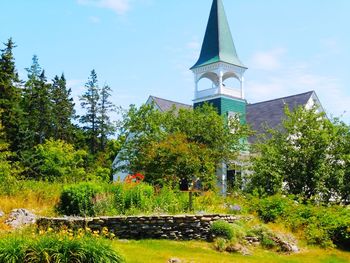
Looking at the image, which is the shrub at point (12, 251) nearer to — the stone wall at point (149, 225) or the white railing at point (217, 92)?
the stone wall at point (149, 225)

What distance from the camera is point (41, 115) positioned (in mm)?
43531

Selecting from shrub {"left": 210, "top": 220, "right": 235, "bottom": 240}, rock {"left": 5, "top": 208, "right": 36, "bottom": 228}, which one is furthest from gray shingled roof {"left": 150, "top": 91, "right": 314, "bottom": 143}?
rock {"left": 5, "top": 208, "right": 36, "bottom": 228}

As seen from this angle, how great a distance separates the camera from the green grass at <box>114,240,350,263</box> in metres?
10.6

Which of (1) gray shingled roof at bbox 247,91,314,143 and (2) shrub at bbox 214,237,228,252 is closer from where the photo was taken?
(2) shrub at bbox 214,237,228,252

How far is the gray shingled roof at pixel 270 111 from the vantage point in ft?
110

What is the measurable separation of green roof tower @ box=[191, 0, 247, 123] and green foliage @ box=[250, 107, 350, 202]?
10.3 metres

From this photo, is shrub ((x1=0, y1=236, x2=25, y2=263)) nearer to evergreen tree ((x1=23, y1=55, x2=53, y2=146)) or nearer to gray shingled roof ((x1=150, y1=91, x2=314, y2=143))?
gray shingled roof ((x1=150, y1=91, x2=314, y2=143))

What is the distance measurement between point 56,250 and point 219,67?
2607 centimetres

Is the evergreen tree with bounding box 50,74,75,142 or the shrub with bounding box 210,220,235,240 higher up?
the evergreen tree with bounding box 50,74,75,142

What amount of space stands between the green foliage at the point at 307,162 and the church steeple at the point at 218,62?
10.7 metres

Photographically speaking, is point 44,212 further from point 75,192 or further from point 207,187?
point 207,187

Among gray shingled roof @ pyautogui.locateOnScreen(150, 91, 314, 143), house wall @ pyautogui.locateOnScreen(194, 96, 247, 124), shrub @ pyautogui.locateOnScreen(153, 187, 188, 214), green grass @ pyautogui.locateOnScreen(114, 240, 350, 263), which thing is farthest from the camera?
gray shingled roof @ pyautogui.locateOnScreen(150, 91, 314, 143)

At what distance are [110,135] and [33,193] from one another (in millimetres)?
32118

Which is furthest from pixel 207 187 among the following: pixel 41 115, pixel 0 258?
pixel 41 115
